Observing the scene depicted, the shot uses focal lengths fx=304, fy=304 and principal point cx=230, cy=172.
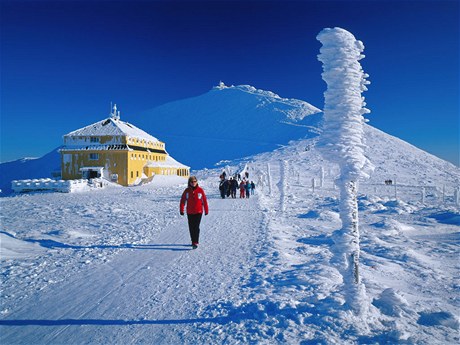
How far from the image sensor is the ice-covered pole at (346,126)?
195 inches

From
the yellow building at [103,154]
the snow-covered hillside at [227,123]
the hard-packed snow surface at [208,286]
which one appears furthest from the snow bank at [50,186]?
the snow-covered hillside at [227,123]

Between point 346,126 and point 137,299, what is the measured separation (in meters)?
4.60

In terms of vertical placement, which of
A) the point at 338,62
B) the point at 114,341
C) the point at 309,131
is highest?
the point at 309,131

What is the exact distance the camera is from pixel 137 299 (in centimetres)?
517

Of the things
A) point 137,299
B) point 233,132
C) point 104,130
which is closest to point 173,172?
point 104,130

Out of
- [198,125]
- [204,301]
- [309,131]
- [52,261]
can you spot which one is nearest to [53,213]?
[52,261]

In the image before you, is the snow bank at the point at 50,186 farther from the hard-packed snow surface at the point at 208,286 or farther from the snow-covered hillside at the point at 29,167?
the snow-covered hillside at the point at 29,167

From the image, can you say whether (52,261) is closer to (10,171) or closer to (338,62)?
(338,62)

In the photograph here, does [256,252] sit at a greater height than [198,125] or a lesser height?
lesser

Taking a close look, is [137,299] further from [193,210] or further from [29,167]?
[29,167]

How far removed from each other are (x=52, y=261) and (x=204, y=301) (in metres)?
4.50

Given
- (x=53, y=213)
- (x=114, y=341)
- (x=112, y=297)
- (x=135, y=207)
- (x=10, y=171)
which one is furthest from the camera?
(x=10, y=171)

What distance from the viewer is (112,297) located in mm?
5270

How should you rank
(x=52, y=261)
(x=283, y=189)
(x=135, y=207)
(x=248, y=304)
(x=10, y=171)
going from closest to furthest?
(x=248, y=304), (x=52, y=261), (x=135, y=207), (x=283, y=189), (x=10, y=171)
